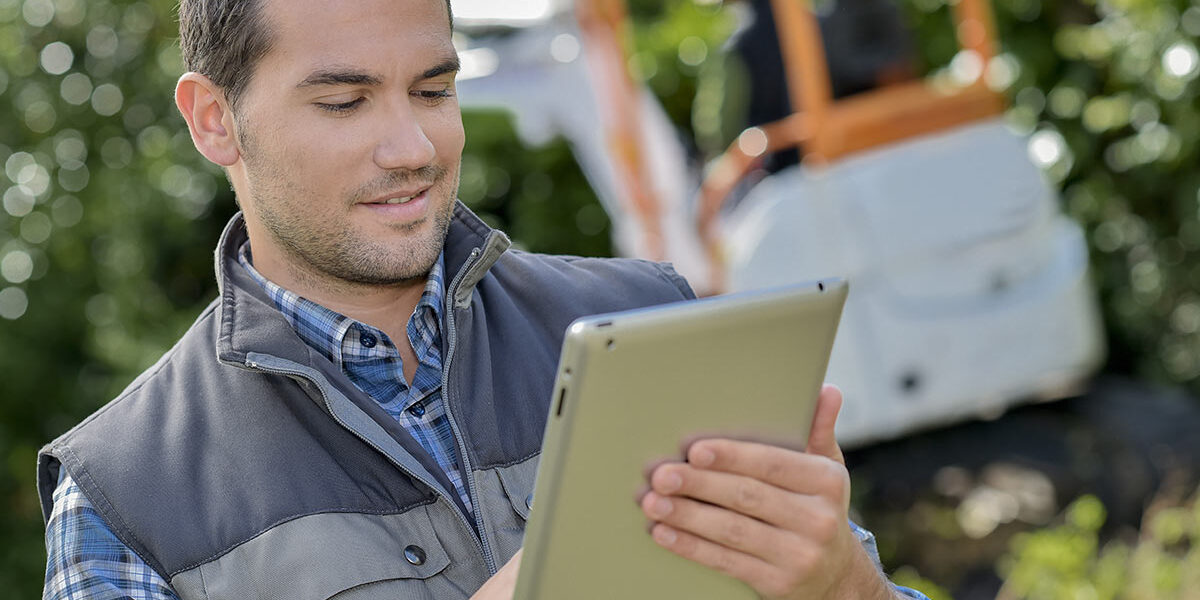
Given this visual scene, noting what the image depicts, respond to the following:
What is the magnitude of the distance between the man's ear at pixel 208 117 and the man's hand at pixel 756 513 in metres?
0.71

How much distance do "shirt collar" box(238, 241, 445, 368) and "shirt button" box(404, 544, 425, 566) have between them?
238 millimetres

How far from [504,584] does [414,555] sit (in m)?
0.25

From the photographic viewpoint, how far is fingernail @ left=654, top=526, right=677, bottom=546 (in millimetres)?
1260

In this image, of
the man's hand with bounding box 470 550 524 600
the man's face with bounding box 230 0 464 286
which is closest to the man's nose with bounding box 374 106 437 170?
the man's face with bounding box 230 0 464 286

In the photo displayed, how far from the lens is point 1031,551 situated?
3.24m

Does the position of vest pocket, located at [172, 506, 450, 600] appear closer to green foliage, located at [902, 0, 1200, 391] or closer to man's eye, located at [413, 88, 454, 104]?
man's eye, located at [413, 88, 454, 104]

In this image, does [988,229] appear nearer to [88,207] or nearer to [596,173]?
[596,173]

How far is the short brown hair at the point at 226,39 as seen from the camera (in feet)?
5.17

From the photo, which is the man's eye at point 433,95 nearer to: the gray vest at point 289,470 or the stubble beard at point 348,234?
the stubble beard at point 348,234

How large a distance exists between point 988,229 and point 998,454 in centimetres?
77

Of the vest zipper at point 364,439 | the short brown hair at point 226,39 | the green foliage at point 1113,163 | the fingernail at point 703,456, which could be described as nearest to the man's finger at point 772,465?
the fingernail at point 703,456

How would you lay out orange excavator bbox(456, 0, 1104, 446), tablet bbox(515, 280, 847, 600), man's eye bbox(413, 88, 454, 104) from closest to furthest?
tablet bbox(515, 280, 847, 600), man's eye bbox(413, 88, 454, 104), orange excavator bbox(456, 0, 1104, 446)

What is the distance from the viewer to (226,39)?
63.3 inches

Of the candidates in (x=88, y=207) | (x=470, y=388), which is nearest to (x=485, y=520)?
(x=470, y=388)
